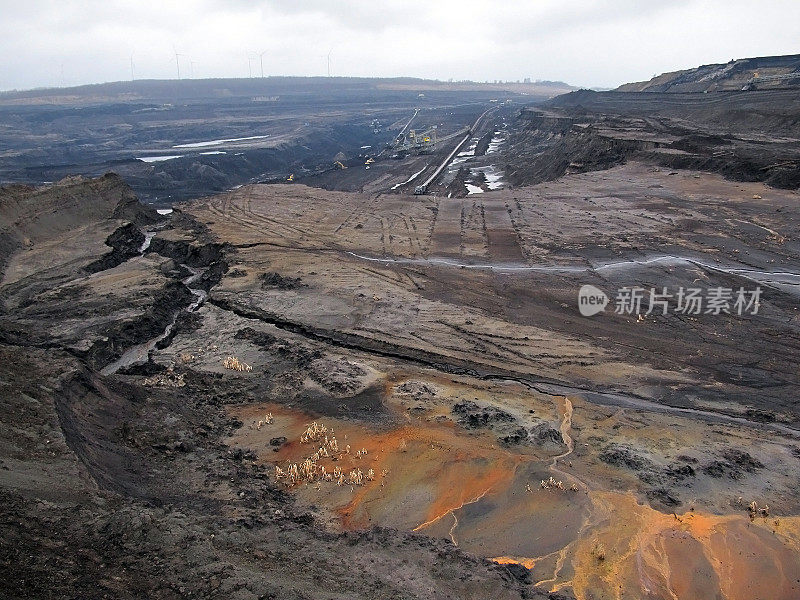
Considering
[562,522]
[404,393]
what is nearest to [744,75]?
[404,393]

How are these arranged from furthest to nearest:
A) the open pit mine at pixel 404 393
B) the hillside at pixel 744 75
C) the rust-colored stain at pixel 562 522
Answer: the hillside at pixel 744 75
the rust-colored stain at pixel 562 522
the open pit mine at pixel 404 393

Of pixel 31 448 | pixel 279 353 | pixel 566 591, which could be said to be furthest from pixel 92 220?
pixel 566 591

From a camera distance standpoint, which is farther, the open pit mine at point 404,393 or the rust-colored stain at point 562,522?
the rust-colored stain at point 562,522

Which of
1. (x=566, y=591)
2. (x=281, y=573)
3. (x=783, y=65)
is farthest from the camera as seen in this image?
(x=783, y=65)

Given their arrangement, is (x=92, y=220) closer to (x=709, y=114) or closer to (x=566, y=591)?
(x=566, y=591)

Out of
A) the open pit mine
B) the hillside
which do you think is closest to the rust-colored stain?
the open pit mine

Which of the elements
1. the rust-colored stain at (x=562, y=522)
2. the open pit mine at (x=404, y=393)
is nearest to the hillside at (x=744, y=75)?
the open pit mine at (x=404, y=393)

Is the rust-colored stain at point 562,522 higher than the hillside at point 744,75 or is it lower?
lower

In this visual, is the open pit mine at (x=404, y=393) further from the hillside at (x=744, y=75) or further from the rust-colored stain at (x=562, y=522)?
the hillside at (x=744, y=75)

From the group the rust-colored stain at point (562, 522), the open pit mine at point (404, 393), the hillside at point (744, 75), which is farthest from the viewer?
the hillside at point (744, 75)

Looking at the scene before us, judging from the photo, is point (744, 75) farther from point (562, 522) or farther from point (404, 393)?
point (562, 522)

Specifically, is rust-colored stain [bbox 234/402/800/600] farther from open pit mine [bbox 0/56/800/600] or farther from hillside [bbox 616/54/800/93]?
hillside [bbox 616/54/800/93]
